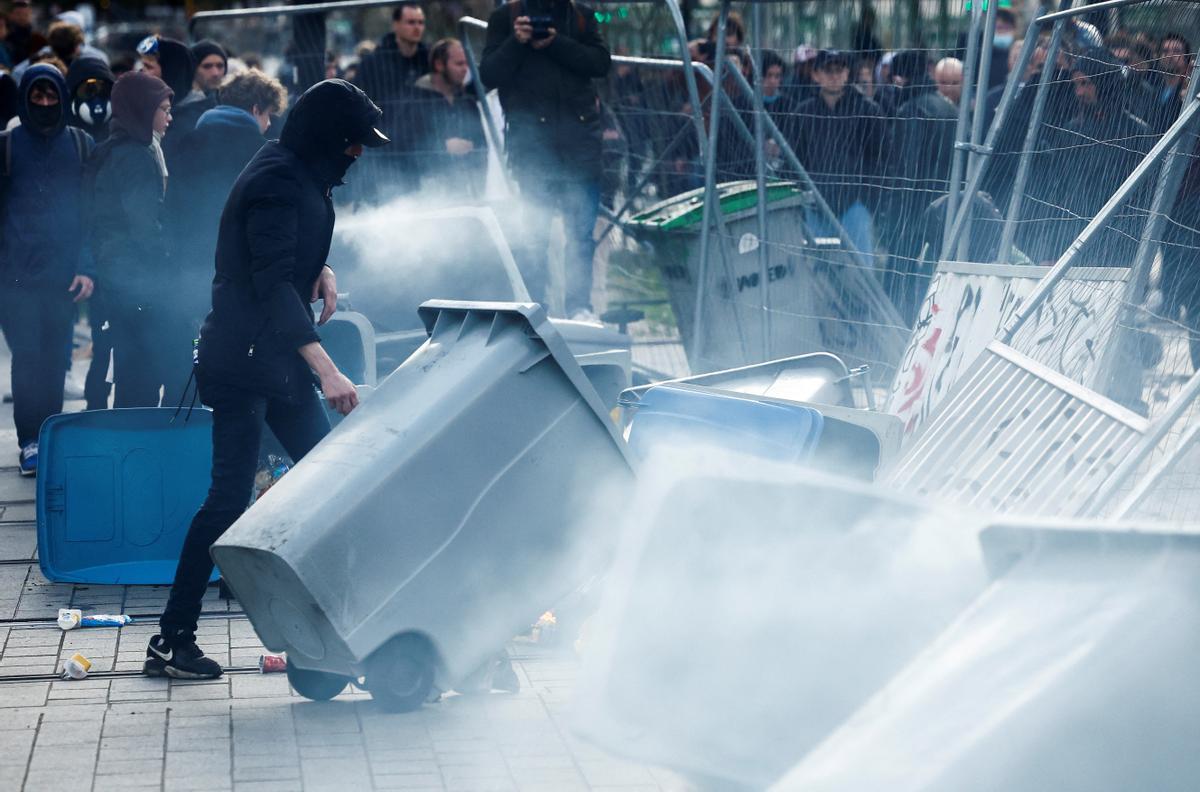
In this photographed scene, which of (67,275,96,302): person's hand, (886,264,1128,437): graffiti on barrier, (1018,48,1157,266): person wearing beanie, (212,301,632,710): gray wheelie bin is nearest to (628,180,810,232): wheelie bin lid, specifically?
(886,264,1128,437): graffiti on barrier

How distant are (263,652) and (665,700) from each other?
2.51 m

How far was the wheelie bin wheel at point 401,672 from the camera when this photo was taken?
4.27 meters

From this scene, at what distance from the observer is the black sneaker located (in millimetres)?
4707

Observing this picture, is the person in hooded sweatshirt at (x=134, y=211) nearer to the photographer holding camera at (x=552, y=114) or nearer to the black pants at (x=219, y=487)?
the photographer holding camera at (x=552, y=114)

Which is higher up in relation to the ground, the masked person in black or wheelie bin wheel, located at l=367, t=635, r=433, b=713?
the masked person in black

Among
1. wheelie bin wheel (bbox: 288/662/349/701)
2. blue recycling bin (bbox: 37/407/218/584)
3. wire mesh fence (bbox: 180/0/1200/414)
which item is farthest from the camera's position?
blue recycling bin (bbox: 37/407/218/584)

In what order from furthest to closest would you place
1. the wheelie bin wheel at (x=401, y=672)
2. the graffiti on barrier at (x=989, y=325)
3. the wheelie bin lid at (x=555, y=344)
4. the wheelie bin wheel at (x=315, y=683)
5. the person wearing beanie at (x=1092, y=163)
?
the person wearing beanie at (x=1092, y=163)
the graffiti on barrier at (x=989, y=325)
the wheelie bin wheel at (x=315, y=683)
the wheelie bin lid at (x=555, y=344)
the wheelie bin wheel at (x=401, y=672)

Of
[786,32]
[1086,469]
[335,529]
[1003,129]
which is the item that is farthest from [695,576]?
[786,32]

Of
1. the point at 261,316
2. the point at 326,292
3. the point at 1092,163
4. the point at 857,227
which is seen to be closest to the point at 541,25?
the point at 857,227

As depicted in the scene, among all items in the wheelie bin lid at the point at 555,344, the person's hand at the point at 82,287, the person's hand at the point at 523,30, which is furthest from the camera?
the person's hand at the point at 523,30

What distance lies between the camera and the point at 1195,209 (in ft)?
16.9

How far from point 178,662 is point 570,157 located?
15.7 feet

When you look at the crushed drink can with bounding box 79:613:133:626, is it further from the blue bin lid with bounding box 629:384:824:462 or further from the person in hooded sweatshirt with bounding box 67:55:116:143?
the person in hooded sweatshirt with bounding box 67:55:116:143

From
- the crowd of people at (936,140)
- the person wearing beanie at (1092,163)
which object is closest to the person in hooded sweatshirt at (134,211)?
the crowd of people at (936,140)
